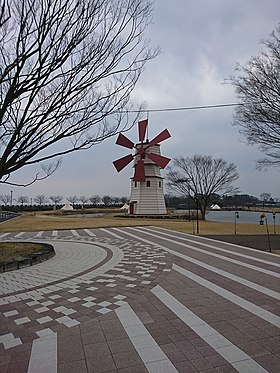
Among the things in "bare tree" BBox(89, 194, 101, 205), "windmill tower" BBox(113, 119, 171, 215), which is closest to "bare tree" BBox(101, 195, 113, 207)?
"bare tree" BBox(89, 194, 101, 205)

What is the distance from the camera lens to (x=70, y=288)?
4.61 meters

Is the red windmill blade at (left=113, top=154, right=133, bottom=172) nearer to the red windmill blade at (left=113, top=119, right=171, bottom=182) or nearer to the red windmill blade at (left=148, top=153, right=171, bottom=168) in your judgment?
the red windmill blade at (left=113, top=119, right=171, bottom=182)

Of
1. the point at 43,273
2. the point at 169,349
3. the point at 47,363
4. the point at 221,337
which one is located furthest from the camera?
the point at 43,273

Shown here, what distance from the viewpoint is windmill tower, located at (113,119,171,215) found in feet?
86.5

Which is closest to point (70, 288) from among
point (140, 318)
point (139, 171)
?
point (140, 318)

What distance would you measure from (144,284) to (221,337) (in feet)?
6.79

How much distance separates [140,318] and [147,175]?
83.2ft

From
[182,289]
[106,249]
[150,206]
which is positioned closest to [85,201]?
[150,206]

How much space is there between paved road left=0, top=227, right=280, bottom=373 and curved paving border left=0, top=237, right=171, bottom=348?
0.05 ft

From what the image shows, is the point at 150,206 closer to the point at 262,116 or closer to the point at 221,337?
the point at 262,116

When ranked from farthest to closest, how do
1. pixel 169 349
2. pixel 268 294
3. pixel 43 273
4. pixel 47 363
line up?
pixel 43 273 → pixel 268 294 → pixel 169 349 → pixel 47 363

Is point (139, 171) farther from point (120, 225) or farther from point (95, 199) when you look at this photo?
point (95, 199)

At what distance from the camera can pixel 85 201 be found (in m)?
67.8

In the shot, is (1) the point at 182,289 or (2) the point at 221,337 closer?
(2) the point at 221,337
